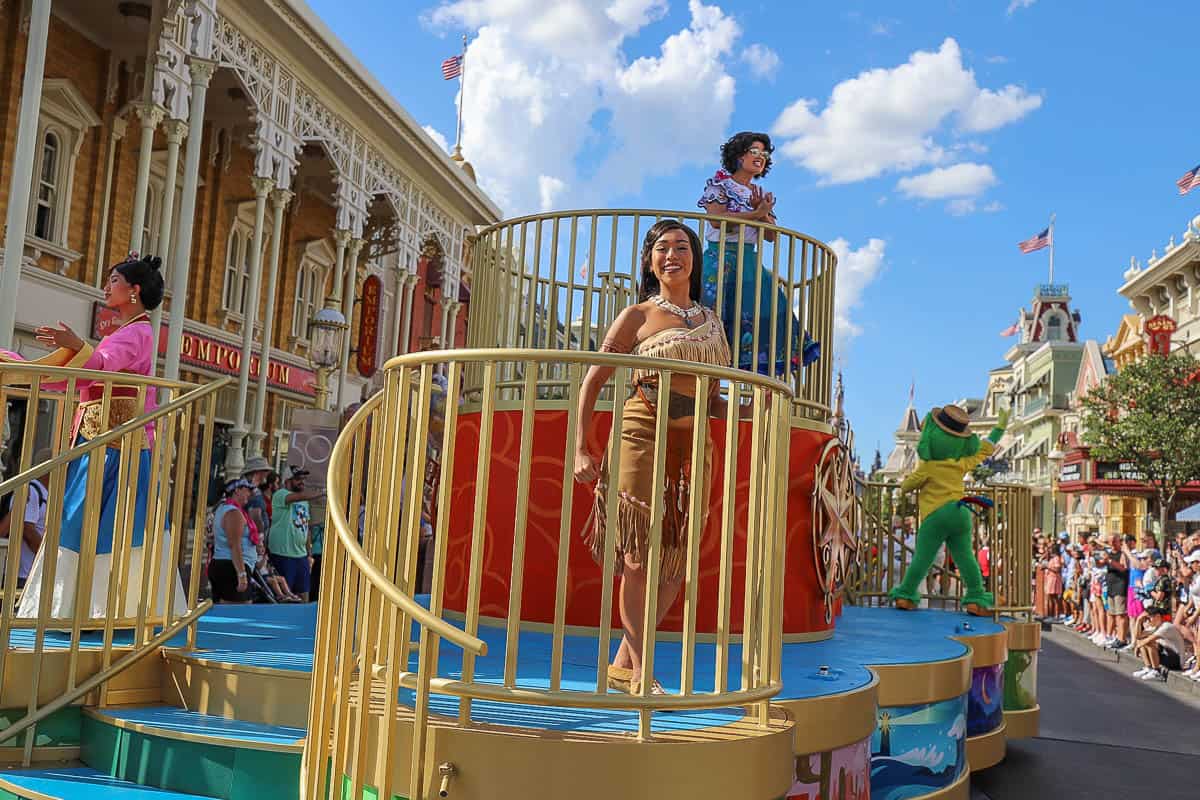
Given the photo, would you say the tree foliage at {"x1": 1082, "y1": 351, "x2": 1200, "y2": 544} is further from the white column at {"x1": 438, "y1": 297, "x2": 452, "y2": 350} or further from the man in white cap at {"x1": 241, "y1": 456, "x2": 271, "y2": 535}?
the man in white cap at {"x1": 241, "y1": 456, "x2": 271, "y2": 535}

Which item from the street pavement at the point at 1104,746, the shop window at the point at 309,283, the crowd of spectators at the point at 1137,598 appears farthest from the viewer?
the shop window at the point at 309,283

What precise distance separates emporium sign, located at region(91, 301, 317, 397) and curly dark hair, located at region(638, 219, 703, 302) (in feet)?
41.6

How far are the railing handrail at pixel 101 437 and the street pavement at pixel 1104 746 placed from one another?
521cm

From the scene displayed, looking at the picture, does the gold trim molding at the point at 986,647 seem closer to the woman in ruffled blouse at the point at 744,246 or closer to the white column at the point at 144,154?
the woman in ruffled blouse at the point at 744,246

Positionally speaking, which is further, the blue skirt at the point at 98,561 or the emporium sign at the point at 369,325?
the emporium sign at the point at 369,325

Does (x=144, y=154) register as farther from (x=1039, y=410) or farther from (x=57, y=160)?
(x=1039, y=410)

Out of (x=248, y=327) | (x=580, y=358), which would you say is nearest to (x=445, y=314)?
(x=248, y=327)

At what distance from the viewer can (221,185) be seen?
19.1 metres

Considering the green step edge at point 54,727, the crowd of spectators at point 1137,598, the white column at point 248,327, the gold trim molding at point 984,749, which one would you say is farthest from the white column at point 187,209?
the crowd of spectators at point 1137,598

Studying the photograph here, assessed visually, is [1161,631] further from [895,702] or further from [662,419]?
[662,419]

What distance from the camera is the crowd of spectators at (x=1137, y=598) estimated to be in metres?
13.1

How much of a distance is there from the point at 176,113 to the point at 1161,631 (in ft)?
49.4

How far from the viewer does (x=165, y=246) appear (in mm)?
14016

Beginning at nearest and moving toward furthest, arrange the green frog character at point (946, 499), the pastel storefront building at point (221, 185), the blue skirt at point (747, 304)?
the blue skirt at point (747, 304) < the green frog character at point (946, 499) < the pastel storefront building at point (221, 185)
